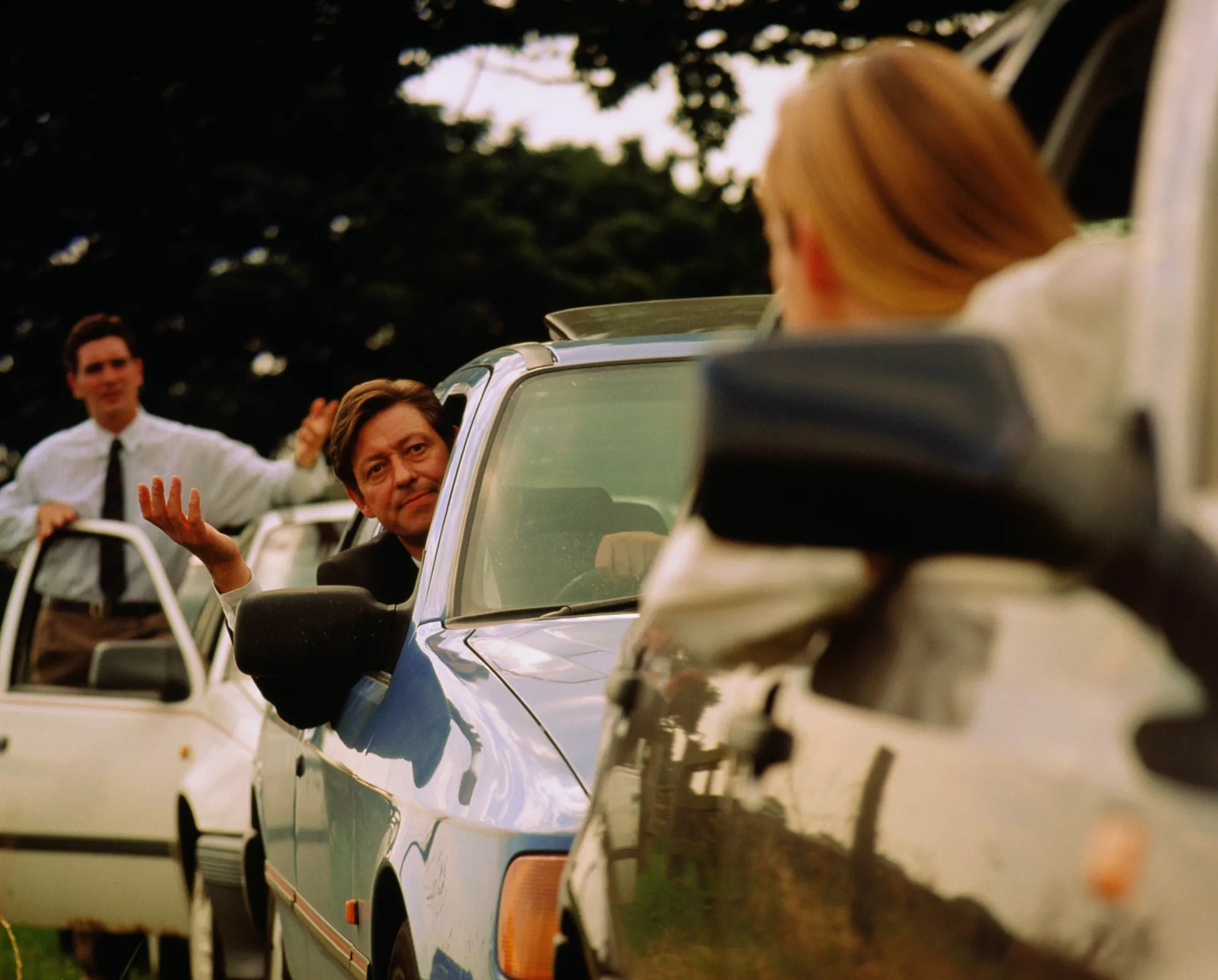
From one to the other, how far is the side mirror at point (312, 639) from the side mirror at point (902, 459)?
101 inches

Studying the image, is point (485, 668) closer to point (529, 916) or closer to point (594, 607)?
point (594, 607)

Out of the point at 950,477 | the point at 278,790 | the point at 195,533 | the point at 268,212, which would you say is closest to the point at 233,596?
the point at 195,533

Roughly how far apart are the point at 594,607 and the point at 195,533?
163 cm

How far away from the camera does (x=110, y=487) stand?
8.43 m

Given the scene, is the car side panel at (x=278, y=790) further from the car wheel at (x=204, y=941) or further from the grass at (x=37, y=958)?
the grass at (x=37, y=958)

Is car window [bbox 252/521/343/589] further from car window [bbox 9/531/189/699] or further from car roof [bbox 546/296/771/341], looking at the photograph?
car roof [bbox 546/296/771/341]

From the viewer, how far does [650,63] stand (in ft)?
47.3

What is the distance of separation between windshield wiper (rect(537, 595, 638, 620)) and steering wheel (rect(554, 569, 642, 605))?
88 mm

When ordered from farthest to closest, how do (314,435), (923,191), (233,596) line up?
1. (314,435)
2. (233,596)
3. (923,191)

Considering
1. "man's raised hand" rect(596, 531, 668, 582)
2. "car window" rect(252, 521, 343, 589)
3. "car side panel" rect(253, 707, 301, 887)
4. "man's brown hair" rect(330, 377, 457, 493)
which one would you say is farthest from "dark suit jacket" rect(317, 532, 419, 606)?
"car window" rect(252, 521, 343, 589)

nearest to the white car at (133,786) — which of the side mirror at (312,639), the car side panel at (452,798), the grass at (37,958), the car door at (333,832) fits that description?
the grass at (37,958)

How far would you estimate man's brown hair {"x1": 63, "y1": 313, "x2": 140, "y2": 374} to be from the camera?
870cm

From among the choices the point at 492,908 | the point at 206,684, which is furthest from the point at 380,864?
the point at 206,684

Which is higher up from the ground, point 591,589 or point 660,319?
point 660,319
